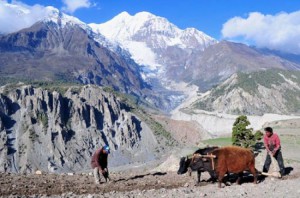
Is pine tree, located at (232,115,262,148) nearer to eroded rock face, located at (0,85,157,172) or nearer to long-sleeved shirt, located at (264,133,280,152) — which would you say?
long-sleeved shirt, located at (264,133,280,152)

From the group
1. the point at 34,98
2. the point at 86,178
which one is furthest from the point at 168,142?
the point at 86,178

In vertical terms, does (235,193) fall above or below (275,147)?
below

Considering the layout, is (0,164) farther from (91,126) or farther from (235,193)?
(235,193)

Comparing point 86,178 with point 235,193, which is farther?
point 86,178

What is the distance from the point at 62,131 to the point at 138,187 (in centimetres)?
14198

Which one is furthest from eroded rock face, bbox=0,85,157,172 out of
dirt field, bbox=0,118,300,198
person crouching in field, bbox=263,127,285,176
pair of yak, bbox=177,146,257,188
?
Answer: pair of yak, bbox=177,146,257,188

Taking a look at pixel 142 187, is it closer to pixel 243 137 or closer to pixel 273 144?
pixel 273 144

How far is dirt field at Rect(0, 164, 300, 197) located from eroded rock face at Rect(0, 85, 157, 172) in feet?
392

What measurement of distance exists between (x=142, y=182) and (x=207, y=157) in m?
3.73

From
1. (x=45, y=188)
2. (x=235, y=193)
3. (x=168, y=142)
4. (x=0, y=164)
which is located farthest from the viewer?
(x=168, y=142)

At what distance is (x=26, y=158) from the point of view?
143250 millimetres

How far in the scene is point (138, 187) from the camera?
2062 centimetres

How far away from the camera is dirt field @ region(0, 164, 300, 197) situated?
18.0 metres

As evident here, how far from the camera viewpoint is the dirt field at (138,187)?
18.0 m
